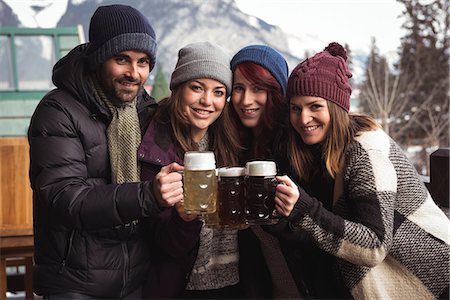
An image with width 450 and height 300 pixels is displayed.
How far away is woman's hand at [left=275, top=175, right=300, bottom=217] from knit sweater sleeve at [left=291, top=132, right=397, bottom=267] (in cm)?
5

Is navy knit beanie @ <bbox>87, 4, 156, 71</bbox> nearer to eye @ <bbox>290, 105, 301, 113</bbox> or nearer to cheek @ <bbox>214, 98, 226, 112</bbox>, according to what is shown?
cheek @ <bbox>214, 98, 226, 112</bbox>

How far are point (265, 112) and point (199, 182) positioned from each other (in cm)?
60

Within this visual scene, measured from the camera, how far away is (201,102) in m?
1.91

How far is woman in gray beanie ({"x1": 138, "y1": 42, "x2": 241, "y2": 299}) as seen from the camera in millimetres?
1863

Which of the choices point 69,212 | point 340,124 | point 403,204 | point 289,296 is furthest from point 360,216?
point 69,212

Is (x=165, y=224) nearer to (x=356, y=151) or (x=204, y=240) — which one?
(x=204, y=240)

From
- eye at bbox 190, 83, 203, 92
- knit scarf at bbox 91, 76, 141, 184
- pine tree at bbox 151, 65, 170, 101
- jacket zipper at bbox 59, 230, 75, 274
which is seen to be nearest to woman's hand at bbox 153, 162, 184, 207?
knit scarf at bbox 91, 76, 141, 184

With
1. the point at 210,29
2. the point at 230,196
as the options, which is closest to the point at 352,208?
the point at 230,196

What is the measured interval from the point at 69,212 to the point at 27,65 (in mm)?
6852

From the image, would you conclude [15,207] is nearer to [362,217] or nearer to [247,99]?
[247,99]

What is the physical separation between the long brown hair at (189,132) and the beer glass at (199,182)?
37 centimetres

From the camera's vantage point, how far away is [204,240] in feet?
6.55

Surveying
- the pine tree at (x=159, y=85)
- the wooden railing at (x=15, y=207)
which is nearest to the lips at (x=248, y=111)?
the wooden railing at (x=15, y=207)

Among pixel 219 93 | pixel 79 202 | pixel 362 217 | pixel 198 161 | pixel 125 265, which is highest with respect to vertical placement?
pixel 219 93
